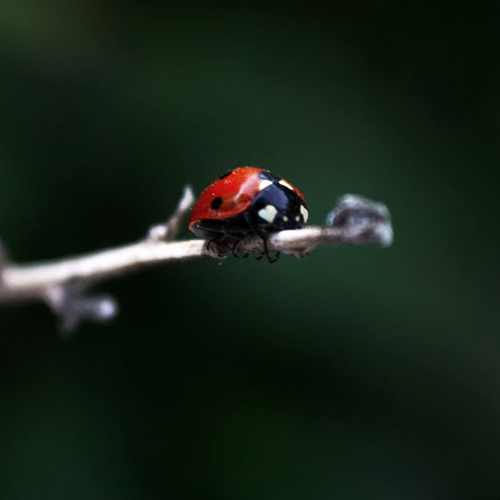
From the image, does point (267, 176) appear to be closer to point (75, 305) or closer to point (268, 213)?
point (268, 213)

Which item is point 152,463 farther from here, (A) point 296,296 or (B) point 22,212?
(B) point 22,212

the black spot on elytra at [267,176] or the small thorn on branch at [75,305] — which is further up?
the small thorn on branch at [75,305]

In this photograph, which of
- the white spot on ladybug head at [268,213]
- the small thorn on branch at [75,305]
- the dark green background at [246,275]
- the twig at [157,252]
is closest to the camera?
the twig at [157,252]

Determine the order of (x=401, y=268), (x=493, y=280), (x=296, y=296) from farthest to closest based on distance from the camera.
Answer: (x=493, y=280) → (x=401, y=268) → (x=296, y=296)

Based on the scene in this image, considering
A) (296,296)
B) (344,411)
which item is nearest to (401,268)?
(296,296)

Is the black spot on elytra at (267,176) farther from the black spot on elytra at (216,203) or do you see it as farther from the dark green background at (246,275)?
the dark green background at (246,275)

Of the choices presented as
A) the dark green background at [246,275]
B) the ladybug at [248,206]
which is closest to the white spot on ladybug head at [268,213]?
the ladybug at [248,206]

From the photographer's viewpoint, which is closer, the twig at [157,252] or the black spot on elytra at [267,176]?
the twig at [157,252]

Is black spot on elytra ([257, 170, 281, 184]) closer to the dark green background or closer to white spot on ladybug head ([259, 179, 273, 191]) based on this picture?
white spot on ladybug head ([259, 179, 273, 191])

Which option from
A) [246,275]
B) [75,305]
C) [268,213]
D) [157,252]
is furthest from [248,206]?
[246,275]
